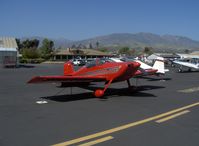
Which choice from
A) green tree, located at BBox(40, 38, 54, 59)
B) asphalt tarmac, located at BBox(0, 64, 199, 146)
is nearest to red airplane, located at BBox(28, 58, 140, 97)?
asphalt tarmac, located at BBox(0, 64, 199, 146)

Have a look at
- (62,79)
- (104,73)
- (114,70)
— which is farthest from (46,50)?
(62,79)

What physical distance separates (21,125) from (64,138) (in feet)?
5.45

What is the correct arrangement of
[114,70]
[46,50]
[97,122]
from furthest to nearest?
[46,50] < [114,70] < [97,122]

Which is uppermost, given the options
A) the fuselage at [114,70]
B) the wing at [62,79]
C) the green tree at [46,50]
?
the green tree at [46,50]

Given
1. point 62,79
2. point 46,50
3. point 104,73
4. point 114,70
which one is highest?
point 46,50

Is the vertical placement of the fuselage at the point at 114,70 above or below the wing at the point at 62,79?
above

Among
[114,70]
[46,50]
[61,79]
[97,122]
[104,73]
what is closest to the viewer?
[97,122]

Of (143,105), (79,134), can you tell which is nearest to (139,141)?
(79,134)

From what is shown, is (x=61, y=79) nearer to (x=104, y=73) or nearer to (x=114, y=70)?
(x=104, y=73)

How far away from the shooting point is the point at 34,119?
7727mm

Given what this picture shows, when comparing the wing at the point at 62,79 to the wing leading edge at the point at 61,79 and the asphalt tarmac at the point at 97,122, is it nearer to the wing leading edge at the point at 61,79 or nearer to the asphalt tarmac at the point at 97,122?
the wing leading edge at the point at 61,79

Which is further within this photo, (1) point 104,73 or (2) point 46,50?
(2) point 46,50

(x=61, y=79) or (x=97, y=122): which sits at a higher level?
(x=61, y=79)

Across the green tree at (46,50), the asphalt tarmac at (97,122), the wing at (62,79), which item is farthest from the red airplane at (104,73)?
the green tree at (46,50)
